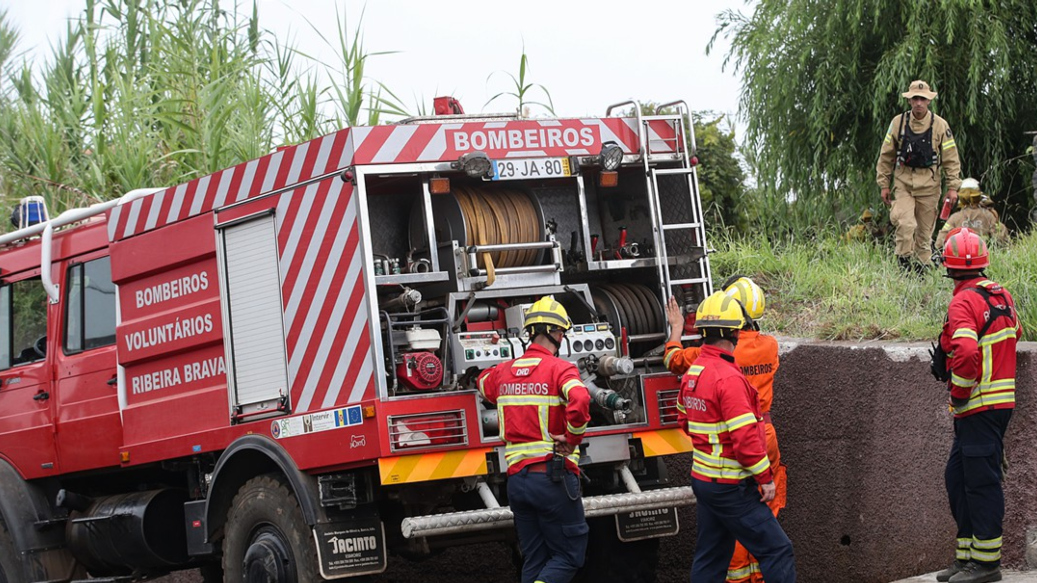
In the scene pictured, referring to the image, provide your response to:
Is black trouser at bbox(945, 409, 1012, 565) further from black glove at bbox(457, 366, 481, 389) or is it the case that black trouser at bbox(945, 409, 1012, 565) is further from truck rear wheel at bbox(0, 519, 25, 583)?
truck rear wheel at bbox(0, 519, 25, 583)

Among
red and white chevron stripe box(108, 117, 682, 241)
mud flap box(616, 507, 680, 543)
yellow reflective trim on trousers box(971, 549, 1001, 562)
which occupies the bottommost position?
yellow reflective trim on trousers box(971, 549, 1001, 562)

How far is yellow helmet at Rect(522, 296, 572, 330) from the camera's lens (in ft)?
21.4

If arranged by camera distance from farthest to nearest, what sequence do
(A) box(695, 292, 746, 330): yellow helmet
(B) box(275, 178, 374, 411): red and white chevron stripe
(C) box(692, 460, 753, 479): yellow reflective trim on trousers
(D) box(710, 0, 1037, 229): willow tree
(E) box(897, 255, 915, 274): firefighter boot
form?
1. (D) box(710, 0, 1037, 229): willow tree
2. (E) box(897, 255, 915, 274): firefighter boot
3. (B) box(275, 178, 374, 411): red and white chevron stripe
4. (A) box(695, 292, 746, 330): yellow helmet
5. (C) box(692, 460, 753, 479): yellow reflective trim on trousers

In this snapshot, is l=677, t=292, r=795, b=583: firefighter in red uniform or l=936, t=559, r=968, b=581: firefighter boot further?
l=936, t=559, r=968, b=581: firefighter boot

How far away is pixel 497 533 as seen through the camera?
700 cm

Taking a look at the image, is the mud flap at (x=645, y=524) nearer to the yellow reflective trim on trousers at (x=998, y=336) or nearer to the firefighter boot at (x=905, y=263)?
the yellow reflective trim on trousers at (x=998, y=336)

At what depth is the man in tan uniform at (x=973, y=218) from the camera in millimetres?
10383

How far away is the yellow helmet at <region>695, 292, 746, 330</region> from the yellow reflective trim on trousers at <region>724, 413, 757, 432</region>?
0.46 metres

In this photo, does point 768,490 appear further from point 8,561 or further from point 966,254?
point 8,561

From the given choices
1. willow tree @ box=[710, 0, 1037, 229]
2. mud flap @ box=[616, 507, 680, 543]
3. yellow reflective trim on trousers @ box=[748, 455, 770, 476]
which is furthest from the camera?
willow tree @ box=[710, 0, 1037, 229]

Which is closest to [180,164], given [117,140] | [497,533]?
[117,140]

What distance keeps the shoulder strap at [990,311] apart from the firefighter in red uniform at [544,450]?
1.96 metres

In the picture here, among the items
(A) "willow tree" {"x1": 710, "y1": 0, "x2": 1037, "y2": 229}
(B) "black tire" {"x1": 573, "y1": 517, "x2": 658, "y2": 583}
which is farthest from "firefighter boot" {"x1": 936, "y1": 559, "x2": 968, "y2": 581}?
(A) "willow tree" {"x1": 710, "y1": 0, "x2": 1037, "y2": 229}

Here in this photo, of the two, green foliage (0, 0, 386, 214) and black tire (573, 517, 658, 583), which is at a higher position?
green foliage (0, 0, 386, 214)
